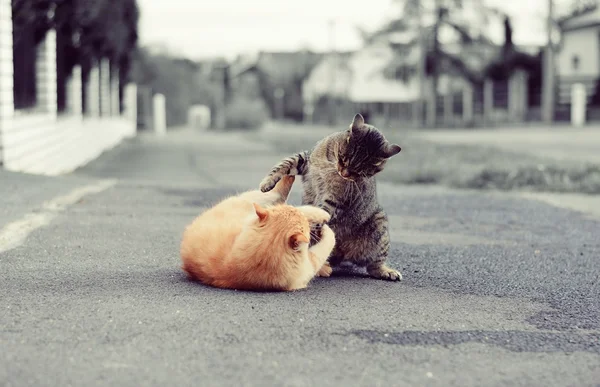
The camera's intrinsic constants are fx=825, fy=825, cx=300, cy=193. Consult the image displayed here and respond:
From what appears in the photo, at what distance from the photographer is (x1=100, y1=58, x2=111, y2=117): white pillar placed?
2984 centimetres

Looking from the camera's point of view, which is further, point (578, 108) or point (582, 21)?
point (582, 21)

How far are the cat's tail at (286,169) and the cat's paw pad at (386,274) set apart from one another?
809 mm

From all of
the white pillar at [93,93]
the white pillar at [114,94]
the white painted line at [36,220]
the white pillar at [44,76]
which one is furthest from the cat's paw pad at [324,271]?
the white pillar at [114,94]

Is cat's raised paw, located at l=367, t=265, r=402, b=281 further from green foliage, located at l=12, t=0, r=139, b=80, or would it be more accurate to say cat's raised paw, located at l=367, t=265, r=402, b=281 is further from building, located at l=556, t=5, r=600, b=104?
building, located at l=556, t=5, r=600, b=104

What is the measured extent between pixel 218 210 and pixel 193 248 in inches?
16.3

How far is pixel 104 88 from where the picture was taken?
102ft

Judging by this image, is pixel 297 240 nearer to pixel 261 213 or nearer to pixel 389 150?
pixel 261 213

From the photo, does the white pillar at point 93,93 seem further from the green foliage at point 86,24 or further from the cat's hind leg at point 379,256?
the cat's hind leg at point 379,256

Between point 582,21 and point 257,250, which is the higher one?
point 582,21

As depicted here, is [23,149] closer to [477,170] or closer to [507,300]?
[477,170]

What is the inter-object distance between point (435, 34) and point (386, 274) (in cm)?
4631

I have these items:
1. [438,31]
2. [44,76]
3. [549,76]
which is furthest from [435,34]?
[44,76]

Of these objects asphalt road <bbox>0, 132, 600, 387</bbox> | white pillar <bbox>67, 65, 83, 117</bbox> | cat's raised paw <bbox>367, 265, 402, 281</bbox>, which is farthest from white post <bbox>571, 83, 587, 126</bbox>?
cat's raised paw <bbox>367, 265, 402, 281</bbox>

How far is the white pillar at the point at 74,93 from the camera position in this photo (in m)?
21.4
